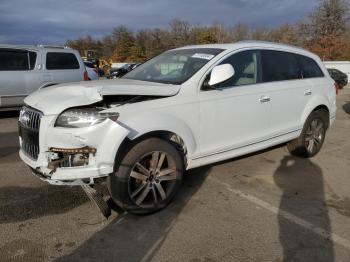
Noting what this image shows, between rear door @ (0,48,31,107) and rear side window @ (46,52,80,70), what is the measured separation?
59cm

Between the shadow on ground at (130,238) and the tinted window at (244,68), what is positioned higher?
the tinted window at (244,68)

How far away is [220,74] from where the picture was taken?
4109 mm

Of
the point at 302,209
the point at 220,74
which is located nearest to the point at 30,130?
the point at 220,74

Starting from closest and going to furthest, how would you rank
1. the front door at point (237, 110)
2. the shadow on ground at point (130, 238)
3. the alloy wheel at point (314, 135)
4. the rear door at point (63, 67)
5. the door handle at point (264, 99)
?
the shadow on ground at point (130, 238), the front door at point (237, 110), the door handle at point (264, 99), the alloy wheel at point (314, 135), the rear door at point (63, 67)

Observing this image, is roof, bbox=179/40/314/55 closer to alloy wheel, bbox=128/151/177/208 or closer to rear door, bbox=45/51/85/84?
alloy wheel, bbox=128/151/177/208

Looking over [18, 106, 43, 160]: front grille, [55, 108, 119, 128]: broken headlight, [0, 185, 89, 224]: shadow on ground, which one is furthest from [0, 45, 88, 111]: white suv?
[55, 108, 119, 128]: broken headlight

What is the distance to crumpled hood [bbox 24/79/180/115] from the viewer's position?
344 centimetres

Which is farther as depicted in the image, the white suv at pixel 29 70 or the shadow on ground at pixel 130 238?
the white suv at pixel 29 70

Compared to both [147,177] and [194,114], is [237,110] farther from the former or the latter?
[147,177]

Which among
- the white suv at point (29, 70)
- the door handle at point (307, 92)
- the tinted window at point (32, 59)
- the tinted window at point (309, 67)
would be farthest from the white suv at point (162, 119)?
the tinted window at point (32, 59)

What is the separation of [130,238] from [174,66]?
91.8 inches

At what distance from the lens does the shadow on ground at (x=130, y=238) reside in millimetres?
3168

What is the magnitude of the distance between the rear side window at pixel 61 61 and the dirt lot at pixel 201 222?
510 cm

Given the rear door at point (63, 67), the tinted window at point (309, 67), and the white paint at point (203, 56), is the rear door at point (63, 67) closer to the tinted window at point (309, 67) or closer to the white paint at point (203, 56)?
the white paint at point (203, 56)
